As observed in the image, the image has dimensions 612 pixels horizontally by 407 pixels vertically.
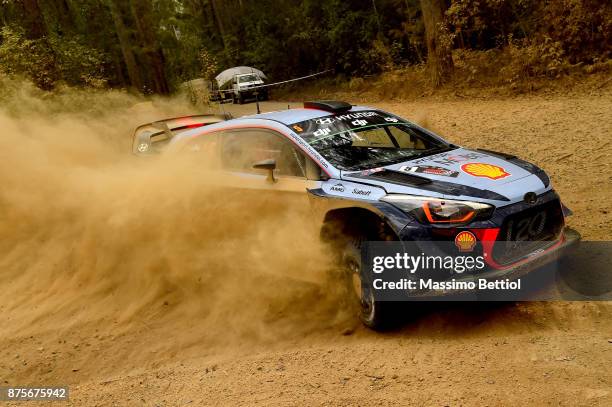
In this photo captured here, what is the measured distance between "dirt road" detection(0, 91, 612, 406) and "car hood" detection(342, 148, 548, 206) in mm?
1069

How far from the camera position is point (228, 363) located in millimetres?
4668

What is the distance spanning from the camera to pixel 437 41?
16.7m

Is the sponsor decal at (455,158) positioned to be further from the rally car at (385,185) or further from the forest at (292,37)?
the forest at (292,37)

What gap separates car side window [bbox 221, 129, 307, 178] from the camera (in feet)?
17.9


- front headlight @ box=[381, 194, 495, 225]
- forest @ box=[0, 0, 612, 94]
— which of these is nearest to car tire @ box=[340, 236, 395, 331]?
front headlight @ box=[381, 194, 495, 225]

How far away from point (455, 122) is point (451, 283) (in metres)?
9.56

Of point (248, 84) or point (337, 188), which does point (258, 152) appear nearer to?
point (337, 188)

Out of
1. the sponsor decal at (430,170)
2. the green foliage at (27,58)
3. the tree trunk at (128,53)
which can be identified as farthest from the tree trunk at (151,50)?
the sponsor decal at (430,170)

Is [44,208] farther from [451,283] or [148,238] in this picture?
[451,283]

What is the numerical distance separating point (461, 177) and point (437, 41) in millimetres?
13238

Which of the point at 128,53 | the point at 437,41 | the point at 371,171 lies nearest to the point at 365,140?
the point at 371,171

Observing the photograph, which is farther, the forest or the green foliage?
the forest

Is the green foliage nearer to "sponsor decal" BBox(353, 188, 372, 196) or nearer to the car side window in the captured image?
the car side window

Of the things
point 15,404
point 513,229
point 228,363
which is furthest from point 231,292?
point 513,229
